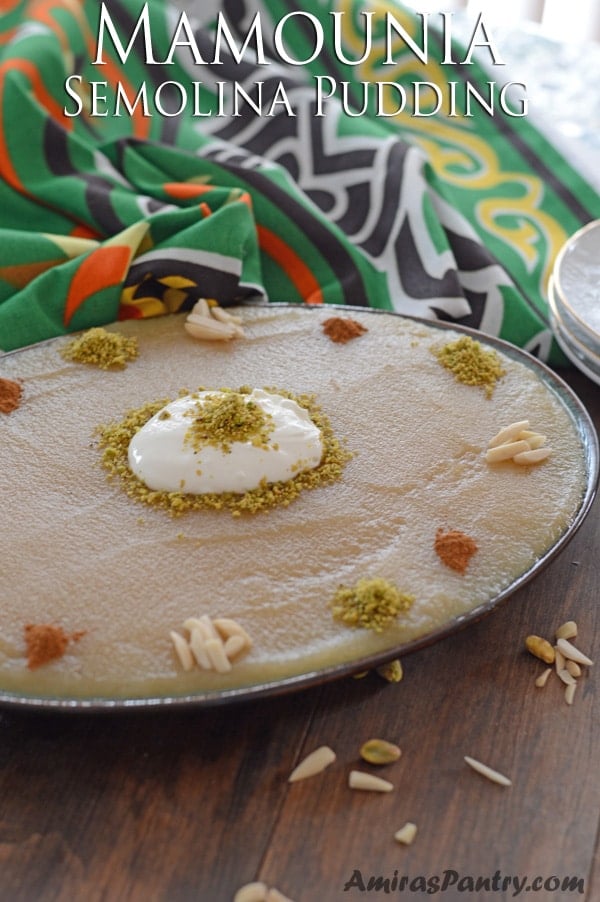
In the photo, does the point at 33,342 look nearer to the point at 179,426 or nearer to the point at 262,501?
the point at 179,426

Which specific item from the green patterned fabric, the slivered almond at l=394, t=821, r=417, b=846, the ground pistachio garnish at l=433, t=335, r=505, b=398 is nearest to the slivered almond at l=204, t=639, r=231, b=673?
the slivered almond at l=394, t=821, r=417, b=846

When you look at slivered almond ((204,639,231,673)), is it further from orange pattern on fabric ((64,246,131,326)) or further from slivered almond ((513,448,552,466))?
orange pattern on fabric ((64,246,131,326))

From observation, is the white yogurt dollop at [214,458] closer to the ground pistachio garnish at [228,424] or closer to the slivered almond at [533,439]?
the ground pistachio garnish at [228,424]

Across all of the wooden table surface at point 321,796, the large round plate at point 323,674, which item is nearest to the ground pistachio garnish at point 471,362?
the large round plate at point 323,674

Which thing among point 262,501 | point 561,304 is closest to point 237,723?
point 262,501

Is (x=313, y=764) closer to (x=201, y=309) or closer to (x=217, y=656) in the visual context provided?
(x=217, y=656)

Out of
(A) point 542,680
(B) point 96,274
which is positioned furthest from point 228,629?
(B) point 96,274
